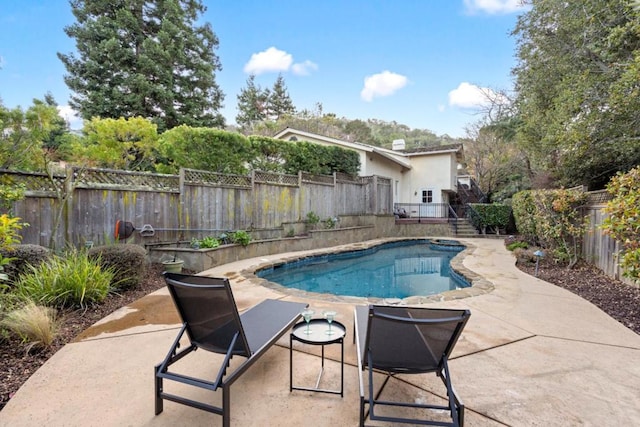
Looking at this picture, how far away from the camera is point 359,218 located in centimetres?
1462

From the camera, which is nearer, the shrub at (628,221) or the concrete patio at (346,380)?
the concrete patio at (346,380)

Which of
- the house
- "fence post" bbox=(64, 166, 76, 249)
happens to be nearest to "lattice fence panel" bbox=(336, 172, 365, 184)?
the house

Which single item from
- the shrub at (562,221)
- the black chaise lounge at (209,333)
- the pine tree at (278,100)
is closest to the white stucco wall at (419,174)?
the shrub at (562,221)

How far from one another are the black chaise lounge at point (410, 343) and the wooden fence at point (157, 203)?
20.5 feet

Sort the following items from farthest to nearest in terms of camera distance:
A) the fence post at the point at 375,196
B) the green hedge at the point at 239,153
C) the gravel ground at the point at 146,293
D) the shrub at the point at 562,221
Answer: the fence post at the point at 375,196 < the green hedge at the point at 239,153 < the shrub at the point at 562,221 < the gravel ground at the point at 146,293

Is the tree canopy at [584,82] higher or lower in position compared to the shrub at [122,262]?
higher

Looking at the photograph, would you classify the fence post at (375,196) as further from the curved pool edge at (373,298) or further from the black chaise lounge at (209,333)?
the black chaise lounge at (209,333)

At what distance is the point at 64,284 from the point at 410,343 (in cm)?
453

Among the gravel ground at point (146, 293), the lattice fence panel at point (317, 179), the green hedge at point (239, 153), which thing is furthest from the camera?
the lattice fence panel at point (317, 179)

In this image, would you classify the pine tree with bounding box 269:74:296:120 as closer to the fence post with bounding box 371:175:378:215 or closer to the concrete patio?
the fence post with bounding box 371:175:378:215

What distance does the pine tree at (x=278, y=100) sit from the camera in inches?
1299

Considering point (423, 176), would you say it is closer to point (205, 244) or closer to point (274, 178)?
point (274, 178)

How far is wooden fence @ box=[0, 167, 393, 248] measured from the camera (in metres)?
5.88

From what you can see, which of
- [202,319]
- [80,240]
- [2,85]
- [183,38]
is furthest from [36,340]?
[183,38]
